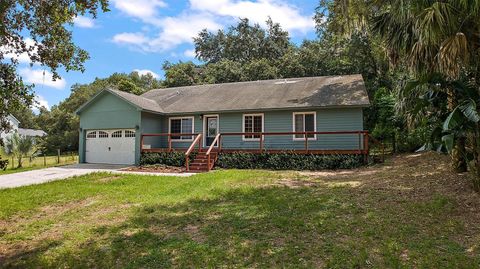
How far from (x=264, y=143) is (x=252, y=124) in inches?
51.1

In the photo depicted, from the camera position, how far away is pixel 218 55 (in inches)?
1873

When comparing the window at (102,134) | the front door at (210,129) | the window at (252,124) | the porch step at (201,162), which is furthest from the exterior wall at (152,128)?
the window at (252,124)

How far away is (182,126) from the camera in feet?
64.2

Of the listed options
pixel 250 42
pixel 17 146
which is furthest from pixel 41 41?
pixel 250 42

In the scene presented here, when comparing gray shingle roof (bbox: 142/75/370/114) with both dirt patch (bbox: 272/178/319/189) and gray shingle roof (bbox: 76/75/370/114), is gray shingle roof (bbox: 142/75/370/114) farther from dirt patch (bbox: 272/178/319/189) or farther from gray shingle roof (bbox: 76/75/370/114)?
dirt patch (bbox: 272/178/319/189)

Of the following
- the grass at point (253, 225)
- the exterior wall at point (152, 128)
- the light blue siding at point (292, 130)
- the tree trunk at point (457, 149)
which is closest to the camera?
the grass at point (253, 225)

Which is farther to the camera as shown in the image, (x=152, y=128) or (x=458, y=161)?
(x=152, y=128)

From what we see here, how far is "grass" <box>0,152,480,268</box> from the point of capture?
4711 mm

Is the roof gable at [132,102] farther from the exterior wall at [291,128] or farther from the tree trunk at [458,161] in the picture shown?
the tree trunk at [458,161]

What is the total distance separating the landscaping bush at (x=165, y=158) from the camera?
16.9 m

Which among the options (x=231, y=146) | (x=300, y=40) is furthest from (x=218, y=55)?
(x=231, y=146)

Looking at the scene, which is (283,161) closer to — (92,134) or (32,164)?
(92,134)

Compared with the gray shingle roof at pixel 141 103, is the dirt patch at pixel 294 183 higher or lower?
lower

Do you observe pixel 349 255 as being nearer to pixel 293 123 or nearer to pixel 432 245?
pixel 432 245
